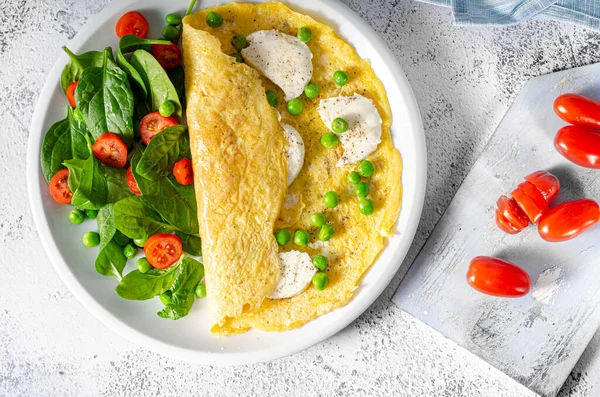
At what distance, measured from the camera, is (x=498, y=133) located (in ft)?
13.9

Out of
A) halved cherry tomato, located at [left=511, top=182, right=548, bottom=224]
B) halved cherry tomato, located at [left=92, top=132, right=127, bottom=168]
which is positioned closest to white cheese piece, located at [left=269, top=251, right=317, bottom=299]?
halved cherry tomato, located at [left=92, top=132, right=127, bottom=168]

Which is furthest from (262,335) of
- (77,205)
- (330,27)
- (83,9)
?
(83,9)

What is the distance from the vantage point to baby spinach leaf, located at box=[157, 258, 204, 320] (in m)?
3.95

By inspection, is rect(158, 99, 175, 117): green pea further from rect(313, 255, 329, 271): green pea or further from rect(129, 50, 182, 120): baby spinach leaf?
rect(313, 255, 329, 271): green pea

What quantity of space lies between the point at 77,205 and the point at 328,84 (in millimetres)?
1866

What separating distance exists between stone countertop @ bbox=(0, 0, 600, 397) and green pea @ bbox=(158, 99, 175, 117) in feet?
3.83

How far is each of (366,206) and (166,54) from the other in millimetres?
1669

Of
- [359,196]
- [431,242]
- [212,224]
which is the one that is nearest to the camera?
[212,224]

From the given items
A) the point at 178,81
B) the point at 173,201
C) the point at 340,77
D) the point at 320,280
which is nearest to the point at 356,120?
the point at 340,77

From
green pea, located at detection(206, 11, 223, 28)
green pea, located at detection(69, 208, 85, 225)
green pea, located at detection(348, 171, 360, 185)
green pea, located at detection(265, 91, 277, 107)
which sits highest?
green pea, located at detection(206, 11, 223, 28)

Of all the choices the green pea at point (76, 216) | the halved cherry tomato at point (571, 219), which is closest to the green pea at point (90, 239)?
the green pea at point (76, 216)

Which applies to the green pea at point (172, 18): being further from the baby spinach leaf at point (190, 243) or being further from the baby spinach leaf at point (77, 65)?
the baby spinach leaf at point (190, 243)

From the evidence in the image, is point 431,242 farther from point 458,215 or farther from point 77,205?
point 77,205

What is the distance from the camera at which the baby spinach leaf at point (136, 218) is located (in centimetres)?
383
